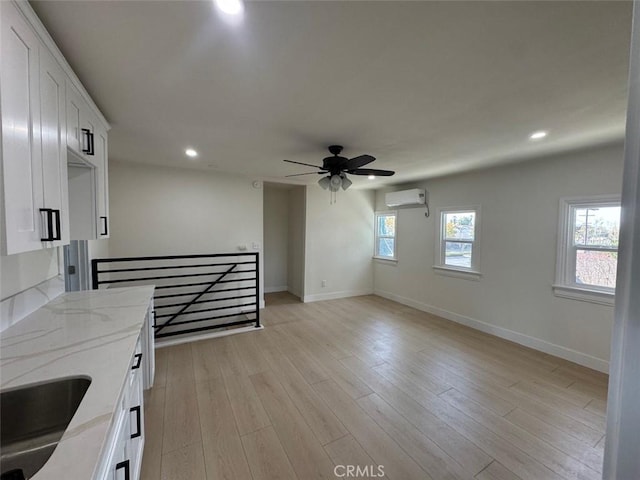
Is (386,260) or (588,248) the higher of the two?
(588,248)

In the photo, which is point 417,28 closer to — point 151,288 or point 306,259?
point 151,288

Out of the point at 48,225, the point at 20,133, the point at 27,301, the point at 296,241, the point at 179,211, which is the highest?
the point at 20,133

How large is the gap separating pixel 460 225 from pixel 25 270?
484 centimetres

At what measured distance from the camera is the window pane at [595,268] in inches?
113

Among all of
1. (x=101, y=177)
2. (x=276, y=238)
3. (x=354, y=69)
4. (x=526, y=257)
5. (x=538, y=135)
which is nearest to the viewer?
(x=354, y=69)

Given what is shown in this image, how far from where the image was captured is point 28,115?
3.71 feet

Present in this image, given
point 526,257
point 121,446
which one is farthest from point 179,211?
point 526,257

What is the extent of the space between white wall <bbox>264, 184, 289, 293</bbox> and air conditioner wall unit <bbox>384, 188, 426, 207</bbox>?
2.34m

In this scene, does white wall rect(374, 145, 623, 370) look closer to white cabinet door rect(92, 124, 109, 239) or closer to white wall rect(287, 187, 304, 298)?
white wall rect(287, 187, 304, 298)

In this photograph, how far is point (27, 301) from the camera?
5.34 ft

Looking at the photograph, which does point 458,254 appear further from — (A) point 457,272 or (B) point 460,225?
(B) point 460,225

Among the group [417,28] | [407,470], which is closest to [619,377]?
[417,28]

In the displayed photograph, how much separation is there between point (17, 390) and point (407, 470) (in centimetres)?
201

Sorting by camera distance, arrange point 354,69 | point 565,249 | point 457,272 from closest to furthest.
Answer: point 354,69 → point 565,249 → point 457,272
